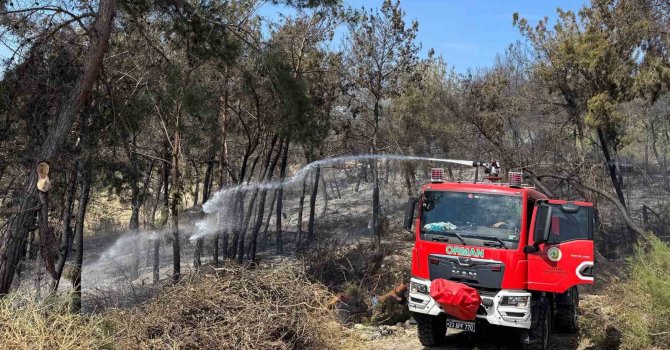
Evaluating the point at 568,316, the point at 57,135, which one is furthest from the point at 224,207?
the point at 568,316

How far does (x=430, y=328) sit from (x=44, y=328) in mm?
5271

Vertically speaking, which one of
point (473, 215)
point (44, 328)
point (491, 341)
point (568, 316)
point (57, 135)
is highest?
point (57, 135)

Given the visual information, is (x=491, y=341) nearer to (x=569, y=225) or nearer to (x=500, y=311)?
(x=500, y=311)

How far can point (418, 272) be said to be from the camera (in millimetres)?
8359

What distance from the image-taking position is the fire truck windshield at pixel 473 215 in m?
7.99

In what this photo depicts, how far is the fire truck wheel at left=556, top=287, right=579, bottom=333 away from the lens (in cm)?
968

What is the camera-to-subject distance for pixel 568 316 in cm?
977

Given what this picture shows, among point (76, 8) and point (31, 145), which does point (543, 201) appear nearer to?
point (76, 8)

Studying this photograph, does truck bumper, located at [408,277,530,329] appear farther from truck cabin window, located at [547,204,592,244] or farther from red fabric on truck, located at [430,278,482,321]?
truck cabin window, located at [547,204,592,244]

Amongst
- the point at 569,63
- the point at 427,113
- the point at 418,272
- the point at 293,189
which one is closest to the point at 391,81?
the point at 427,113

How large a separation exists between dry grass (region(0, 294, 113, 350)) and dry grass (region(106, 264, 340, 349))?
0.43 m

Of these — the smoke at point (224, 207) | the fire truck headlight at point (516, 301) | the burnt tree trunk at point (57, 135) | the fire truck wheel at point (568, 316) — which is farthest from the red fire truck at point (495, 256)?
the smoke at point (224, 207)

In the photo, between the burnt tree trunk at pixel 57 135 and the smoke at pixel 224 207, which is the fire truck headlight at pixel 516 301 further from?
the smoke at pixel 224 207

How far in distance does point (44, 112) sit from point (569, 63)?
15340mm
